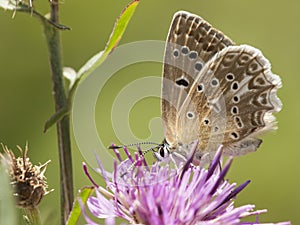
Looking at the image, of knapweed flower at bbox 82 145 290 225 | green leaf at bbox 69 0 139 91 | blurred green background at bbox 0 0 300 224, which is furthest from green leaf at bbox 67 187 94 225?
blurred green background at bbox 0 0 300 224

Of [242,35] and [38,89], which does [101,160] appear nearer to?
[38,89]

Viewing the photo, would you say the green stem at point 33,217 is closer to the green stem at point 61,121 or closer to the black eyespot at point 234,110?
the green stem at point 61,121

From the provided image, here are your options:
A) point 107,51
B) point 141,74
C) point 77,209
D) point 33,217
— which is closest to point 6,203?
point 77,209

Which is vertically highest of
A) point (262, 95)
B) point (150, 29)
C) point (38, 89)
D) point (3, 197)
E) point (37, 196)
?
point (150, 29)

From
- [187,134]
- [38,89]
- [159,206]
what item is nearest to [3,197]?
[159,206]

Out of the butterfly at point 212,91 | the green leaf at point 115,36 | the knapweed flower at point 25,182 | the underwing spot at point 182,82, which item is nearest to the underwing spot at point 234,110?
the butterfly at point 212,91

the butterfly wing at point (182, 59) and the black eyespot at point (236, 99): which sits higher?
the butterfly wing at point (182, 59)
